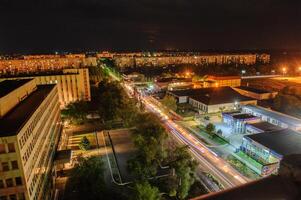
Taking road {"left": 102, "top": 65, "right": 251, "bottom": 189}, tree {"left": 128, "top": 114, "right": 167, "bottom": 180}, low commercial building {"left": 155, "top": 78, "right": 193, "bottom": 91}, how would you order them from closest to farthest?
1. tree {"left": 128, "top": 114, "right": 167, "bottom": 180}
2. road {"left": 102, "top": 65, "right": 251, "bottom": 189}
3. low commercial building {"left": 155, "top": 78, "right": 193, "bottom": 91}

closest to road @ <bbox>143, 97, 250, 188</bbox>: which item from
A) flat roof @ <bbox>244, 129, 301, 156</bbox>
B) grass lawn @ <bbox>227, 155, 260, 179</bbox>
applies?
grass lawn @ <bbox>227, 155, 260, 179</bbox>

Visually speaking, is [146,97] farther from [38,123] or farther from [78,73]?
[38,123]

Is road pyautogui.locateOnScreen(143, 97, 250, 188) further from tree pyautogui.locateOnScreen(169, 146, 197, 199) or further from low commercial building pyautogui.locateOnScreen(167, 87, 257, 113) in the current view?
low commercial building pyautogui.locateOnScreen(167, 87, 257, 113)

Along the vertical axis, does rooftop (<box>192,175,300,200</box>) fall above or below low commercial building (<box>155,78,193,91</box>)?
above

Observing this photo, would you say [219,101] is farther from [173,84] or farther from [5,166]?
[5,166]

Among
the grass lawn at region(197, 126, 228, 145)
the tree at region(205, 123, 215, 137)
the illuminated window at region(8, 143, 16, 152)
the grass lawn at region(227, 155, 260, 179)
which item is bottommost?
the grass lawn at region(227, 155, 260, 179)

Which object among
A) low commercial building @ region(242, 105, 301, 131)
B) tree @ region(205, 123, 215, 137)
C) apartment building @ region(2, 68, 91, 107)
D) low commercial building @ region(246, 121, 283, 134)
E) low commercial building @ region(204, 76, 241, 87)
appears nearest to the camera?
low commercial building @ region(246, 121, 283, 134)

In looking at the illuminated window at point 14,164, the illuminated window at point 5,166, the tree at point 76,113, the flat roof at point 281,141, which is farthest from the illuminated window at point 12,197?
the tree at point 76,113
